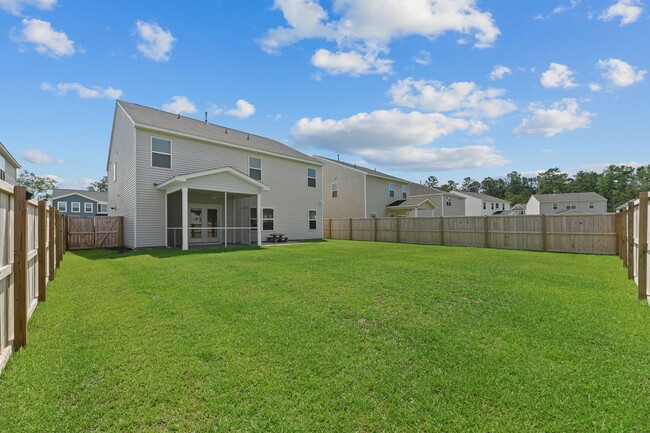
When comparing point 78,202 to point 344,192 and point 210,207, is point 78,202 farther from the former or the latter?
point 344,192

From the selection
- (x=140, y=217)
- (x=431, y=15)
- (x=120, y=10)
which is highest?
Result: (x=120, y=10)

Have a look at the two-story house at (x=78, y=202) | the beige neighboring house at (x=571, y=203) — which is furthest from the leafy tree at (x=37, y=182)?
the beige neighboring house at (x=571, y=203)

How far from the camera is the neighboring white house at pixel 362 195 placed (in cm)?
2570

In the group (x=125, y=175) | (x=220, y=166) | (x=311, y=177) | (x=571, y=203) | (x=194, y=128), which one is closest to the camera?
(x=125, y=175)

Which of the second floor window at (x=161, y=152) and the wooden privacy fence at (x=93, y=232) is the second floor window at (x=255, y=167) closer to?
the second floor window at (x=161, y=152)

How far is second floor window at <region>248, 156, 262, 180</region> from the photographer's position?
1792 cm

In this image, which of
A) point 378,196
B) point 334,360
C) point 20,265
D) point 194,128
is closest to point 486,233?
point 378,196

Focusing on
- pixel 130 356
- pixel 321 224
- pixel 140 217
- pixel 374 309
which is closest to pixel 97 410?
pixel 130 356

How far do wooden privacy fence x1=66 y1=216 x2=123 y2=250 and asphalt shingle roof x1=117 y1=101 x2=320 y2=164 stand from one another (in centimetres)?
505

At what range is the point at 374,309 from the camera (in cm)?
474

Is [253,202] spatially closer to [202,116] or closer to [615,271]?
[202,116]

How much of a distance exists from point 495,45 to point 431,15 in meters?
3.55

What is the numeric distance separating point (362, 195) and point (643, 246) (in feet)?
68.0

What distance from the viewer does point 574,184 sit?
216 ft
